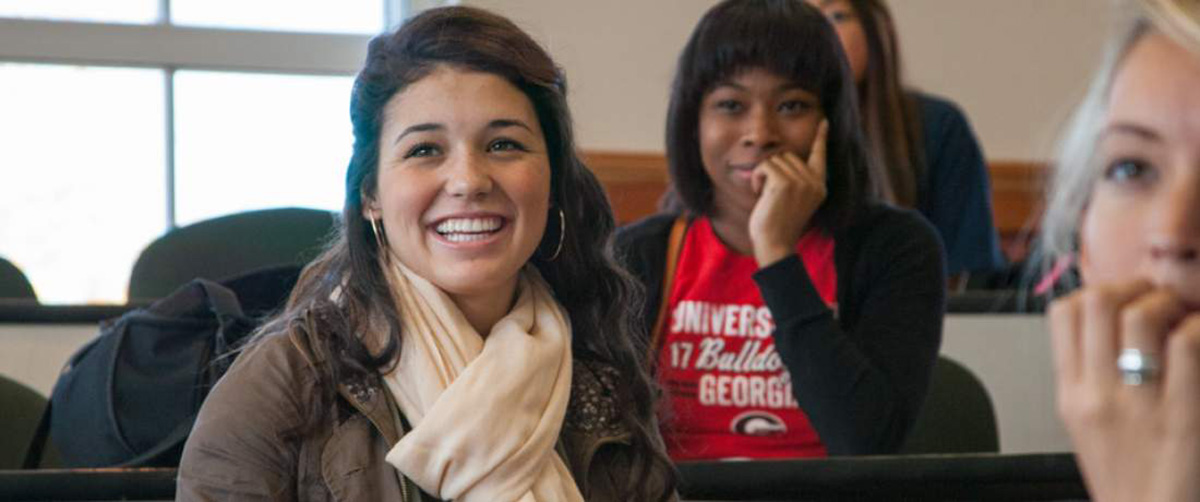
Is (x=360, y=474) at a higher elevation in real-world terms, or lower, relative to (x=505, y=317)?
lower

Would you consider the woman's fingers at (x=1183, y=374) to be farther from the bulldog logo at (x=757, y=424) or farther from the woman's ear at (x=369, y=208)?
the bulldog logo at (x=757, y=424)

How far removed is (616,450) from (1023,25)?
11.9 ft

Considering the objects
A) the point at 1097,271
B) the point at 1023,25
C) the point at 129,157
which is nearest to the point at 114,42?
the point at 129,157

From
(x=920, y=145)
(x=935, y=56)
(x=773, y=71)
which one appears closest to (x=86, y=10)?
(x=920, y=145)

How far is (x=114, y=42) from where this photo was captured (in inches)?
173

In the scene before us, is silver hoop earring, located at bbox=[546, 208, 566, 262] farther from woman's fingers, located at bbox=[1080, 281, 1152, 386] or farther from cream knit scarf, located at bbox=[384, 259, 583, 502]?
woman's fingers, located at bbox=[1080, 281, 1152, 386]

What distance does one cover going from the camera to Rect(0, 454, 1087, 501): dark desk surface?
6.43ft

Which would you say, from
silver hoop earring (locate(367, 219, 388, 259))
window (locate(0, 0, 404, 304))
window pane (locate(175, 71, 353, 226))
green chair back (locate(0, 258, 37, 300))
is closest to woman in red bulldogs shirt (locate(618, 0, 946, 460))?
silver hoop earring (locate(367, 219, 388, 259))

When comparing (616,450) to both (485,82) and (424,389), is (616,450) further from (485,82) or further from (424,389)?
(485,82)

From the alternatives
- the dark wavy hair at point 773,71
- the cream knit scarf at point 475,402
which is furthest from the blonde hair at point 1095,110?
the dark wavy hair at point 773,71

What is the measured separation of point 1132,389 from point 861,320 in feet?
5.08

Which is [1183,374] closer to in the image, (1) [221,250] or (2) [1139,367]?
(2) [1139,367]

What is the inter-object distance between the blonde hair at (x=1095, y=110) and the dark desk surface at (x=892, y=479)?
41.0 inches

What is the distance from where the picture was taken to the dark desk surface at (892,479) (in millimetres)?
1961
